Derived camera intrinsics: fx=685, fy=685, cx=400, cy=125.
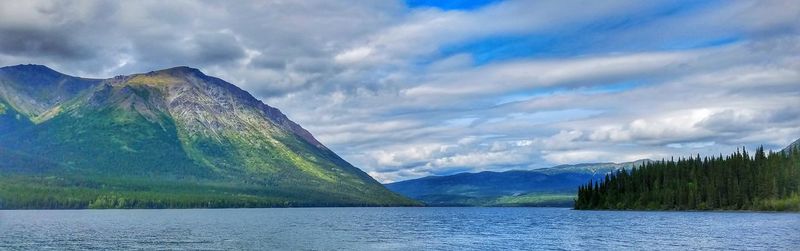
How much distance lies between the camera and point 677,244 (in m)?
102

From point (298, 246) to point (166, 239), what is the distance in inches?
1189

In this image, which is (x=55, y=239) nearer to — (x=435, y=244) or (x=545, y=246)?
(x=435, y=244)

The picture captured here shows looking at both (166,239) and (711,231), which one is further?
(711,231)

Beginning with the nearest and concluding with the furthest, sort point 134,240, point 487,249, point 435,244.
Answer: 1. point 487,249
2. point 435,244
3. point 134,240

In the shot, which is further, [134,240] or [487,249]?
[134,240]

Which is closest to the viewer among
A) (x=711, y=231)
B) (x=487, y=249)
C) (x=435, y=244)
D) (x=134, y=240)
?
(x=487, y=249)

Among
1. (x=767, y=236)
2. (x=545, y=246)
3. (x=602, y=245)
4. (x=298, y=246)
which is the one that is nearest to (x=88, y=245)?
(x=298, y=246)

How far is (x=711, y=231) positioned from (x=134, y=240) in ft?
349

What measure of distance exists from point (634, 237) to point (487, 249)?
3506cm

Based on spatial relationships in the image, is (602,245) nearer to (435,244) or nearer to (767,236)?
(435,244)

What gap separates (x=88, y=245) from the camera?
343ft

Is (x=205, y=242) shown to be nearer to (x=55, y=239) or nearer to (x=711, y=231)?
(x=55, y=239)

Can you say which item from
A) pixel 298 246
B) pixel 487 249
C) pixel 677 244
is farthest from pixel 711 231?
pixel 298 246

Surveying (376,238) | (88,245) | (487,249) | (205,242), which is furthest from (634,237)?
(88,245)
